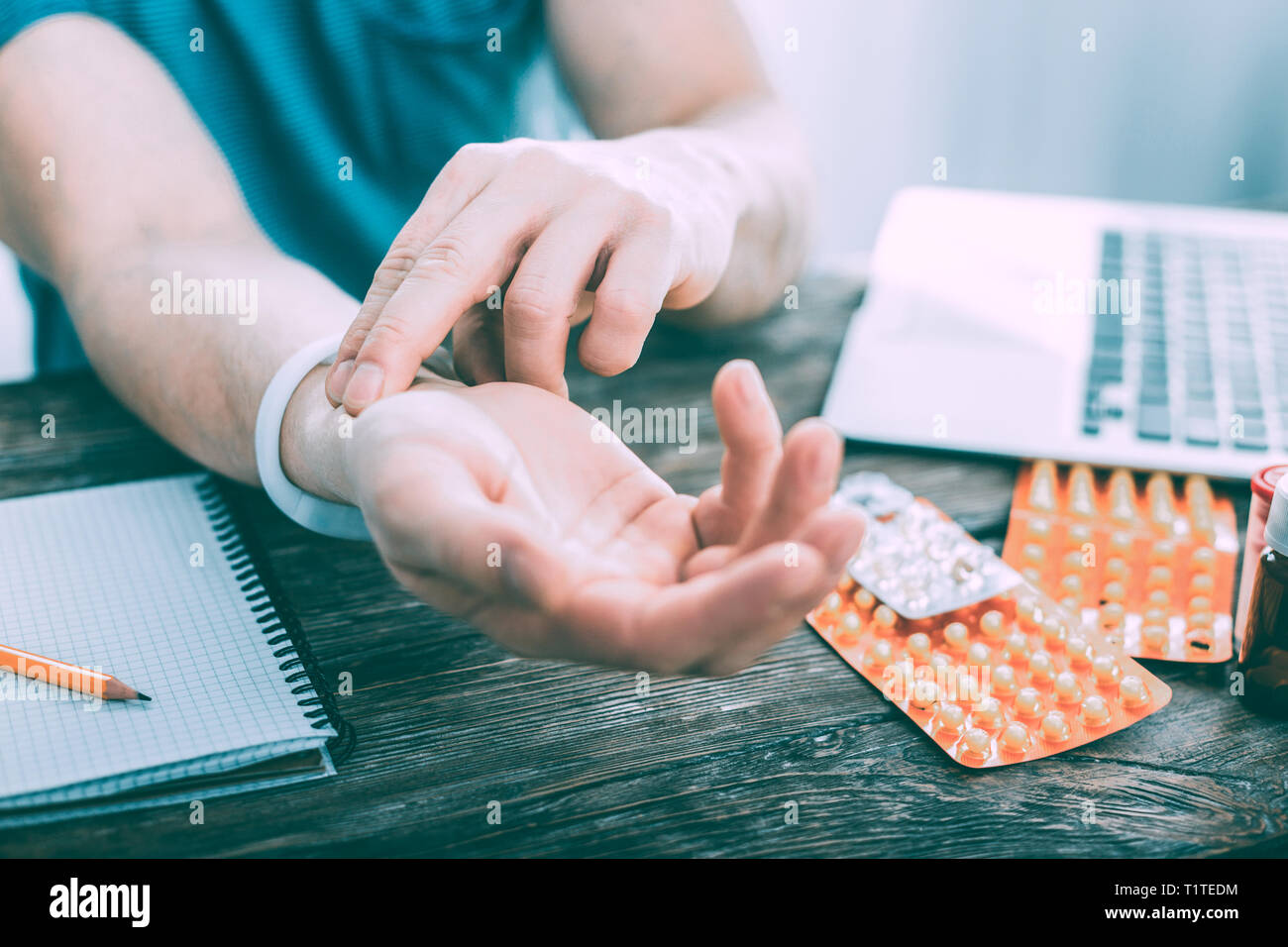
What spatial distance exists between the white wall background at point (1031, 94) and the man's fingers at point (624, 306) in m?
1.46

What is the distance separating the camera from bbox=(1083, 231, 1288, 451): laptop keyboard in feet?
2.20

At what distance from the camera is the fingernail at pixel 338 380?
46cm

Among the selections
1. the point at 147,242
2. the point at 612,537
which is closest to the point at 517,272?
the point at 612,537

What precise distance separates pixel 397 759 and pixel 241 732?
2.6 inches

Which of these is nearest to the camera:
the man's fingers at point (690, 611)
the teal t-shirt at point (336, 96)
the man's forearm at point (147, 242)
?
the man's fingers at point (690, 611)

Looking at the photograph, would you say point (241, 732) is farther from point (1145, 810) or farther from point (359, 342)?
point (1145, 810)

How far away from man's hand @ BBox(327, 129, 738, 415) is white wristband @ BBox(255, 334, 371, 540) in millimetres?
83

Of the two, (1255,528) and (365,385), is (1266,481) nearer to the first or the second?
(1255,528)

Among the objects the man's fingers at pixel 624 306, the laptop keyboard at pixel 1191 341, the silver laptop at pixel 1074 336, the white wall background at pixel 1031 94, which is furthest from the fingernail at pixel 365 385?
the white wall background at pixel 1031 94

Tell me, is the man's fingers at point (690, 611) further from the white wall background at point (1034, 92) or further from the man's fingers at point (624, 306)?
the white wall background at point (1034, 92)

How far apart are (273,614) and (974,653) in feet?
1.16

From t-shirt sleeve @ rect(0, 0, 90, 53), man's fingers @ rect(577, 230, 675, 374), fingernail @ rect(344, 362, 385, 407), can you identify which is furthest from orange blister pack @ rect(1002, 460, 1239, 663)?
t-shirt sleeve @ rect(0, 0, 90, 53)

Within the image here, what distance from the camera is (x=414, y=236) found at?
50 cm
